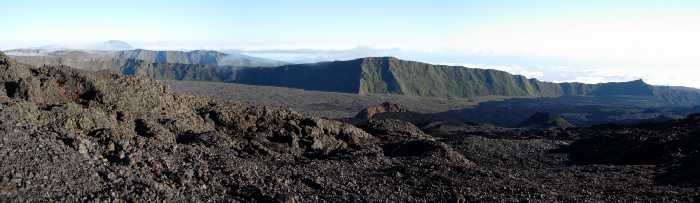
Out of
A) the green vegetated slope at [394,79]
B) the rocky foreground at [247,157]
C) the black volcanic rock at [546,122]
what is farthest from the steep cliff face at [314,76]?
the rocky foreground at [247,157]

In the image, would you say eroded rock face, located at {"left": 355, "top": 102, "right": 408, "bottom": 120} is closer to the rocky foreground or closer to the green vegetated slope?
the rocky foreground

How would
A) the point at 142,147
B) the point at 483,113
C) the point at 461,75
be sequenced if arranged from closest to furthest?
1. the point at 142,147
2. the point at 483,113
3. the point at 461,75

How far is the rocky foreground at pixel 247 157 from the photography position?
14.1 metres

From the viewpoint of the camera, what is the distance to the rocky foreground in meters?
14.1

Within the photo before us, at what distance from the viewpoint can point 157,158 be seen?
55.0 ft

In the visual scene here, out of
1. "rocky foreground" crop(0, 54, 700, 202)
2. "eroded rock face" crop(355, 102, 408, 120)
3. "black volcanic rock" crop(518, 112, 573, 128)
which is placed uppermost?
"rocky foreground" crop(0, 54, 700, 202)

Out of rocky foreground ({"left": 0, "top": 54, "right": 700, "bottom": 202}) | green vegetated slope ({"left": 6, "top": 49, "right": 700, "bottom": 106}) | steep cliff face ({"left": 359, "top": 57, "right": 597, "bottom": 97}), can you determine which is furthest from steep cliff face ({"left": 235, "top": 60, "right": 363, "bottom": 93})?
rocky foreground ({"left": 0, "top": 54, "right": 700, "bottom": 202})

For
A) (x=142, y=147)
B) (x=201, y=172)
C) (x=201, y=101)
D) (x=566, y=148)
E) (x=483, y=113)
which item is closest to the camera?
(x=201, y=172)

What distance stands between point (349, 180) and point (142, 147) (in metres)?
6.57

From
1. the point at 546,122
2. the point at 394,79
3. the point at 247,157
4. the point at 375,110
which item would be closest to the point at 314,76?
the point at 394,79

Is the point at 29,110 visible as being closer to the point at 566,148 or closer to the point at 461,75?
the point at 566,148

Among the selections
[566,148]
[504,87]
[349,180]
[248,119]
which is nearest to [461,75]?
[504,87]

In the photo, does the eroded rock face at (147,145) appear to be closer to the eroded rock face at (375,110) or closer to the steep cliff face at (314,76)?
the eroded rock face at (375,110)

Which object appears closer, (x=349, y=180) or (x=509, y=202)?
(x=509, y=202)
